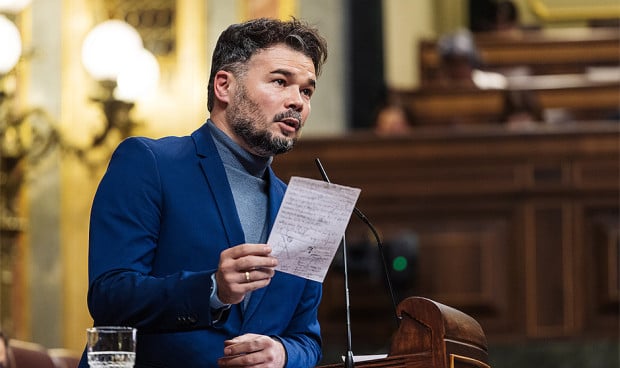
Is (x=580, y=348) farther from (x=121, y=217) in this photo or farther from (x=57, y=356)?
(x=121, y=217)

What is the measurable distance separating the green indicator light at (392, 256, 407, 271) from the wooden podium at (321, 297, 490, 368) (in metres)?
4.53

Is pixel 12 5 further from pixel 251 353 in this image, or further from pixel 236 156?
pixel 251 353

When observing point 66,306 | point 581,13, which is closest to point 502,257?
point 66,306

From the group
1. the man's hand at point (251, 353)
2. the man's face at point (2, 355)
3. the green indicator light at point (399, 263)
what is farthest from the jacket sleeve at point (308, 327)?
the green indicator light at point (399, 263)

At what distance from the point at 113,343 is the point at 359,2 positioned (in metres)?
7.75

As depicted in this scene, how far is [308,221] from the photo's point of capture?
2.48 meters

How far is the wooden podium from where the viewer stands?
2.44 meters

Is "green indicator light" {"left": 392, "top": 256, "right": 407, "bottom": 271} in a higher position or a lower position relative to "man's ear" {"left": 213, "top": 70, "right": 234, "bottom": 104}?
lower

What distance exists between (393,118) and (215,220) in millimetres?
6079

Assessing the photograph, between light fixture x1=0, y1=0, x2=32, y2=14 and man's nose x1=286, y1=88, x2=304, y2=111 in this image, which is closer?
man's nose x1=286, y1=88, x2=304, y2=111

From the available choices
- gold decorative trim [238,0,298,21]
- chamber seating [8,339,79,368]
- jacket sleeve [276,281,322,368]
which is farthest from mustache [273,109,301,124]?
gold decorative trim [238,0,298,21]

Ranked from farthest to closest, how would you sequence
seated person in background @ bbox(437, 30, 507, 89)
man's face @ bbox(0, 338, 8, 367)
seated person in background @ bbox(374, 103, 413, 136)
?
1. seated person in background @ bbox(437, 30, 507, 89)
2. seated person in background @ bbox(374, 103, 413, 136)
3. man's face @ bbox(0, 338, 8, 367)

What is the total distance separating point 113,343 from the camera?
2193mm

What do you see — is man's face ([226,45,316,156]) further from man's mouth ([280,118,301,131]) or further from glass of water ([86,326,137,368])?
glass of water ([86,326,137,368])
